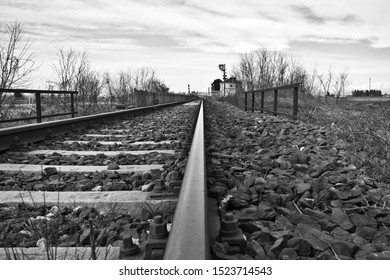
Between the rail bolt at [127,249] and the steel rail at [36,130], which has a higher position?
the steel rail at [36,130]

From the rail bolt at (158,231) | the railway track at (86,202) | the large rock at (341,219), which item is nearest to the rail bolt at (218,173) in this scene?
the railway track at (86,202)

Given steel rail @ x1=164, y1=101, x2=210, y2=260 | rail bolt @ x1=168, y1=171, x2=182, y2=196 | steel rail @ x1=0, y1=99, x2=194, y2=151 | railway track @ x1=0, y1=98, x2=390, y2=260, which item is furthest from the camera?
steel rail @ x1=0, y1=99, x2=194, y2=151

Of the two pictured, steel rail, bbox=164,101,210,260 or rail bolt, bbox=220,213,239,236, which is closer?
steel rail, bbox=164,101,210,260

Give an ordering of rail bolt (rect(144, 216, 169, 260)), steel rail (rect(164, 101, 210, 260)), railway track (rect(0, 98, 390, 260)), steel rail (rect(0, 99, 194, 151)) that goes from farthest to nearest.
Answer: steel rail (rect(0, 99, 194, 151))
railway track (rect(0, 98, 390, 260))
rail bolt (rect(144, 216, 169, 260))
steel rail (rect(164, 101, 210, 260))

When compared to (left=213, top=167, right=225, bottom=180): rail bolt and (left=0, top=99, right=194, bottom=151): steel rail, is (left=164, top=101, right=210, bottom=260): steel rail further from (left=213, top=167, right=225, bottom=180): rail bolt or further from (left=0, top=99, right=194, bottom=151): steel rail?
(left=0, top=99, right=194, bottom=151): steel rail

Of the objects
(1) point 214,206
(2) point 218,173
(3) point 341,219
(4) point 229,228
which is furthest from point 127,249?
(2) point 218,173

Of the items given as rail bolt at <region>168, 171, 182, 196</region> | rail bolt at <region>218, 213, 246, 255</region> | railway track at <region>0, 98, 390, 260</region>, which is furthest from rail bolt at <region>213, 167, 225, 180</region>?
rail bolt at <region>218, 213, 246, 255</region>

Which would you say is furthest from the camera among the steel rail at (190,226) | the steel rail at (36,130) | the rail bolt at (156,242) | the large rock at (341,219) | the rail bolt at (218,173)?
the steel rail at (36,130)

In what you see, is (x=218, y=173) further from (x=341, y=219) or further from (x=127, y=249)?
(x=127, y=249)

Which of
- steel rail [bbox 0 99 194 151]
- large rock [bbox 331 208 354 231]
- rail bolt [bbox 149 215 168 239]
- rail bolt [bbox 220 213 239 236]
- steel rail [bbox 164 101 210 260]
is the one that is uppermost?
steel rail [bbox 0 99 194 151]

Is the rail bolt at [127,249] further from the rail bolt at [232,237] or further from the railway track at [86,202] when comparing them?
the rail bolt at [232,237]

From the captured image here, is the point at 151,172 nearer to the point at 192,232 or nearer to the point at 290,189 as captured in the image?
the point at 290,189

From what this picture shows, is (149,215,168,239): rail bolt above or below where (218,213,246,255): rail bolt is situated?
above

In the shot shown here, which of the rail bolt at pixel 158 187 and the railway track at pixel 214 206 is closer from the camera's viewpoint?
the railway track at pixel 214 206
